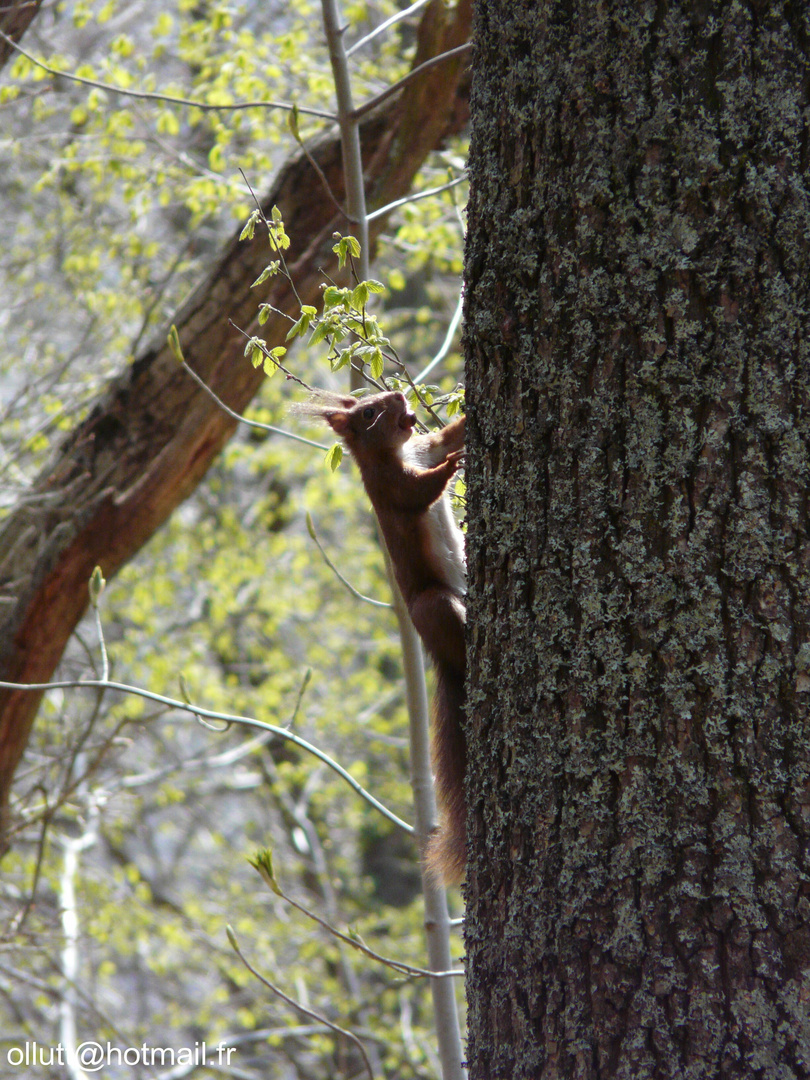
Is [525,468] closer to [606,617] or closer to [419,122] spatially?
[606,617]

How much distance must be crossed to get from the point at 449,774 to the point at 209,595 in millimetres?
4884

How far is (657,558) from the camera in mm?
1199

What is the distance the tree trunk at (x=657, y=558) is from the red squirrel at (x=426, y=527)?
86cm

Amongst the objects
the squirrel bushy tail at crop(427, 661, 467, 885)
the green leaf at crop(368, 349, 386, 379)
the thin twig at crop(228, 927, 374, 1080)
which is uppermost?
the green leaf at crop(368, 349, 386, 379)

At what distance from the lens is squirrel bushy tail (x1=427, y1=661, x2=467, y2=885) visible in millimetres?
1987

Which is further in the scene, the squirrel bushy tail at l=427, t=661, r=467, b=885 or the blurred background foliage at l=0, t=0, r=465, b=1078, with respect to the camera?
the blurred background foliage at l=0, t=0, r=465, b=1078

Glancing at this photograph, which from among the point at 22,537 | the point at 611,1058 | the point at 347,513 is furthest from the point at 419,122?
the point at 347,513

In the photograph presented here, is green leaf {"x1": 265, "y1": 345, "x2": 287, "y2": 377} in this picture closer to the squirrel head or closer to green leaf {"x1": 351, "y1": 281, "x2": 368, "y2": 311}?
green leaf {"x1": 351, "y1": 281, "x2": 368, "y2": 311}

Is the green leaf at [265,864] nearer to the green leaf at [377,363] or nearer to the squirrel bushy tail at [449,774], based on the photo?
the squirrel bushy tail at [449,774]

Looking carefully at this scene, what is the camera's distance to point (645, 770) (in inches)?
46.7

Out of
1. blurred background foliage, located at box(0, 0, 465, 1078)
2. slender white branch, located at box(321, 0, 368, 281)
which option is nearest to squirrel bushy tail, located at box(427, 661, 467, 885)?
slender white branch, located at box(321, 0, 368, 281)

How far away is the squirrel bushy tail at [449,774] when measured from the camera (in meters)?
1.99

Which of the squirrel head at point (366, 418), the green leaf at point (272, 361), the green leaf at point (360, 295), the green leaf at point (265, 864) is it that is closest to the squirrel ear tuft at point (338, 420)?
the squirrel head at point (366, 418)

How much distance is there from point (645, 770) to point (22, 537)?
2.89 m
